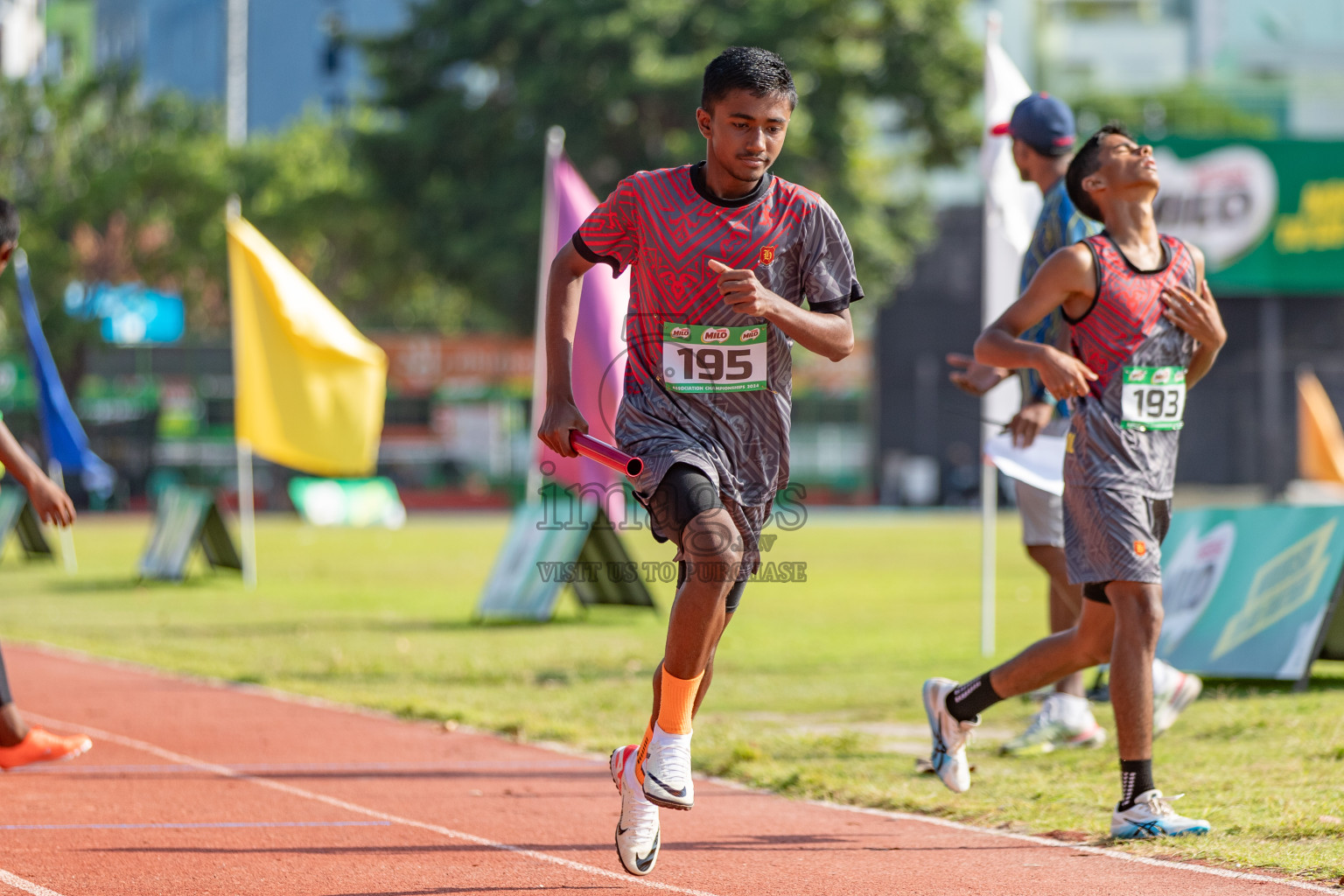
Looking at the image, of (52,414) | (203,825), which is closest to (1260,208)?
(52,414)

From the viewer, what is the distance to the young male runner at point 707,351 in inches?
174

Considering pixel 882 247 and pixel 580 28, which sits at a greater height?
pixel 580 28

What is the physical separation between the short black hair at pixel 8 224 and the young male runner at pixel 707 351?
2398 millimetres

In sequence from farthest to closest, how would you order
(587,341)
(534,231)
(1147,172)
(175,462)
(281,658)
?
1. (175,462)
2. (534,231)
3. (281,658)
4. (587,341)
5. (1147,172)

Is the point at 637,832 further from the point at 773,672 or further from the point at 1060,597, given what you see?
the point at 773,672

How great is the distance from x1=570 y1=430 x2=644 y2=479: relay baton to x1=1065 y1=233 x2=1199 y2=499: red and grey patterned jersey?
158 centimetres

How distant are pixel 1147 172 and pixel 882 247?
32.1 m

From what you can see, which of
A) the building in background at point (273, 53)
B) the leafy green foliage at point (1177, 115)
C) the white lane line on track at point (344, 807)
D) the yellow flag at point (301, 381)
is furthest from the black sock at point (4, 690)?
the building in background at point (273, 53)

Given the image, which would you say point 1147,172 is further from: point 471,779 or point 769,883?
point 471,779

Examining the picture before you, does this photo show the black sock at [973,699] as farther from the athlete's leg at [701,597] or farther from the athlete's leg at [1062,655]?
the athlete's leg at [701,597]

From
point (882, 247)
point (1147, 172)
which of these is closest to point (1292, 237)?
point (882, 247)

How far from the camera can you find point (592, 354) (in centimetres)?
916

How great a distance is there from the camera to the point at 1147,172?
535 cm

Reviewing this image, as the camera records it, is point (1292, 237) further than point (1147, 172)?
Yes
